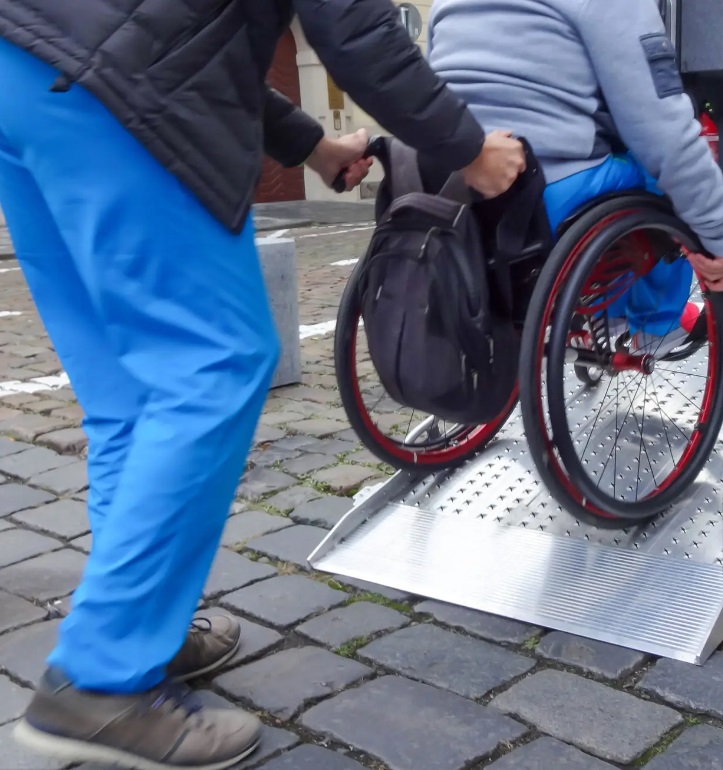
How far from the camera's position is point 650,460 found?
2.96 metres

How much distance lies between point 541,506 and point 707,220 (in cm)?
83

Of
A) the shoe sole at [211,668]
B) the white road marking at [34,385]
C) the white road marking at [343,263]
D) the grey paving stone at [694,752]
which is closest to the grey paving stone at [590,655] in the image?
the grey paving stone at [694,752]

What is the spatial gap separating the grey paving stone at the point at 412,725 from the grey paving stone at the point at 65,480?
155 cm

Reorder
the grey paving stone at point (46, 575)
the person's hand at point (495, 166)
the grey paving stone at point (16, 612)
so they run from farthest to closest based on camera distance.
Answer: the grey paving stone at point (46, 575) → the grey paving stone at point (16, 612) → the person's hand at point (495, 166)

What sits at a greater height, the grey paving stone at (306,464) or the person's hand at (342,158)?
the person's hand at (342,158)

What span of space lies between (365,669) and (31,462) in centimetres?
187

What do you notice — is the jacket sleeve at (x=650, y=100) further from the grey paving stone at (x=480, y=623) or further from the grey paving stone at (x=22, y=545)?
the grey paving stone at (x=22, y=545)

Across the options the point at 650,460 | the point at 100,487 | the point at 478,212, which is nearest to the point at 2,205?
the point at 100,487

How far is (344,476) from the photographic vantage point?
3418 mm

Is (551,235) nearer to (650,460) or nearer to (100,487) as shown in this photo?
(650,460)

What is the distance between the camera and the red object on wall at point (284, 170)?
1866cm

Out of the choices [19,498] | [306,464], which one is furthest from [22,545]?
[306,464]

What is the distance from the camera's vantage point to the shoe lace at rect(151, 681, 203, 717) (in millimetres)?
1870

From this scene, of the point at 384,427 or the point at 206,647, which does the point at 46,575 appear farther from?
the point at 384,427
